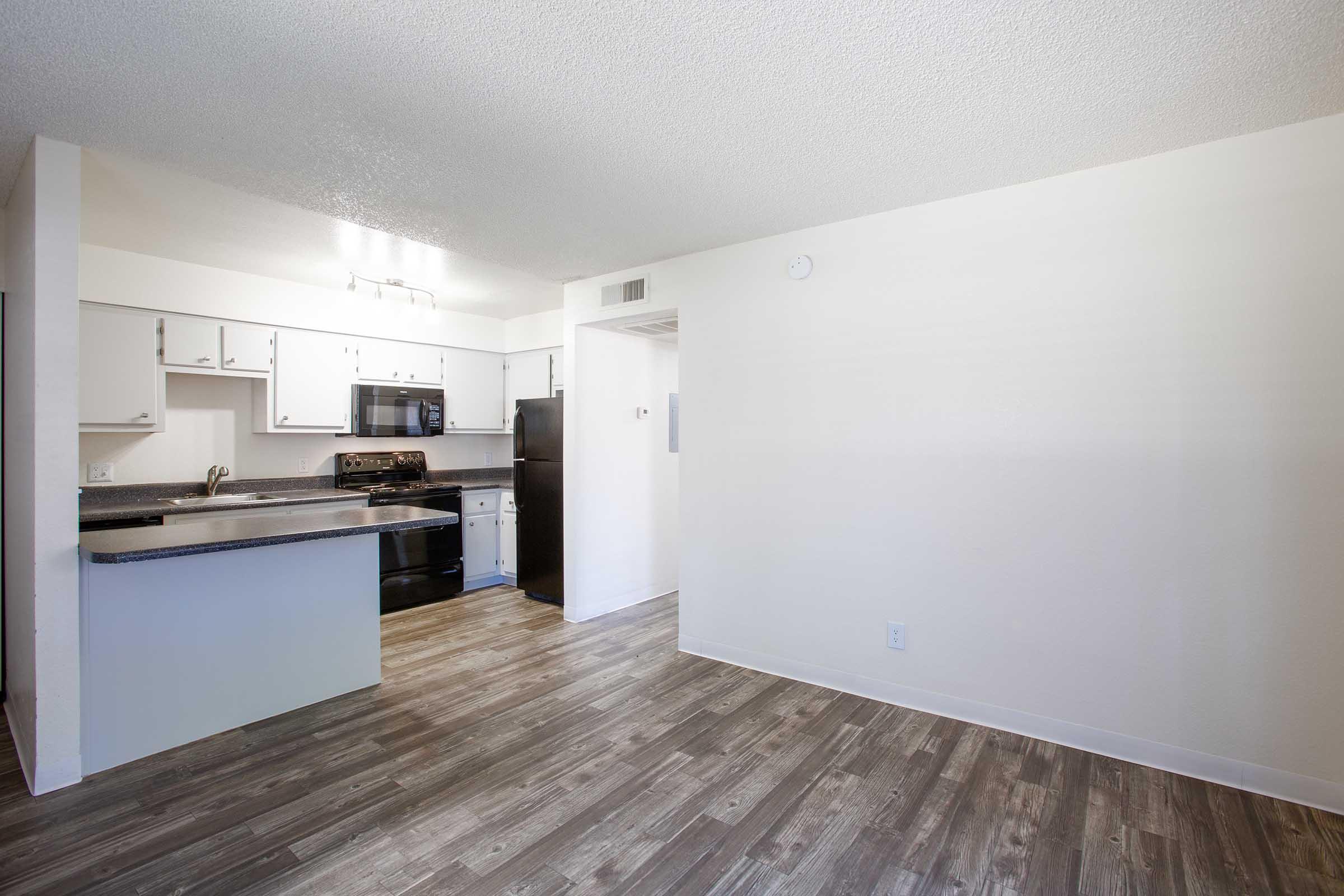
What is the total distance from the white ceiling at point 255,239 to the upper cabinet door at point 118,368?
18.6 inches

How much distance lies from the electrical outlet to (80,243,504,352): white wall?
11.2ft

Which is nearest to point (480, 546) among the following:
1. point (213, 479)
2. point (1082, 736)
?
point (213, 479)

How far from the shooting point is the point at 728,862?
1930mm

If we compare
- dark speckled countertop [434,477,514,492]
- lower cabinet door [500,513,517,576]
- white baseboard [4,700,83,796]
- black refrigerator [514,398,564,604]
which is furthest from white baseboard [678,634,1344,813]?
white baseboard [4,700,83,796]

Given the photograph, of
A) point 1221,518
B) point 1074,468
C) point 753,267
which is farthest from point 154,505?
point 1221,518

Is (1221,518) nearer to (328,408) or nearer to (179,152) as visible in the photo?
(179,152)

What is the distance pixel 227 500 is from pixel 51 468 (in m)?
1.96

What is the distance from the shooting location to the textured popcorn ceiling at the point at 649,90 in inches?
65.6

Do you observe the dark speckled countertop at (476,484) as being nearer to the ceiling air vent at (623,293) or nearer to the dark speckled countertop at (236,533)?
the dark speckled countertop at (236,533)

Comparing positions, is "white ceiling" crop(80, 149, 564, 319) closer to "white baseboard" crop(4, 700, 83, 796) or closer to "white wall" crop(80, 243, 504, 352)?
"white wall" crop(80, 243, 504, 352)

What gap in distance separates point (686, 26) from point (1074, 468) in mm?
2316

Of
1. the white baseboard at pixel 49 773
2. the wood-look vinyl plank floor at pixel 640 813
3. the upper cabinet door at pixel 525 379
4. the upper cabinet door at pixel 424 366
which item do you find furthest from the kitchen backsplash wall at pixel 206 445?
the white baseboard at pixel 49 773

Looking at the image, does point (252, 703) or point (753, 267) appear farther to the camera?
point (753, 267)

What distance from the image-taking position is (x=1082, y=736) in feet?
8.54
